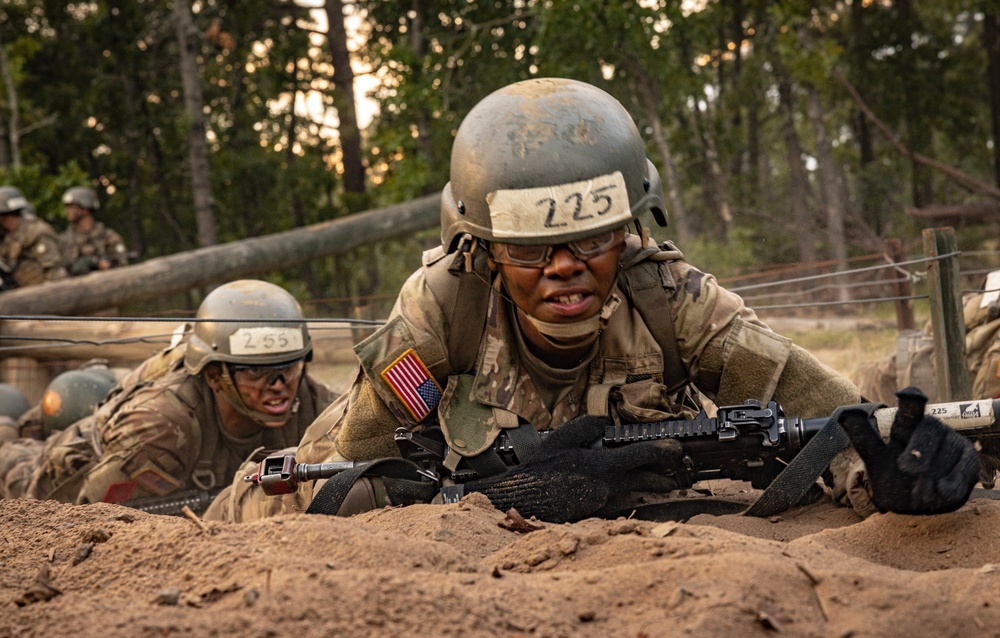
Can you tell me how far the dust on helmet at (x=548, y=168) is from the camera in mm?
3637

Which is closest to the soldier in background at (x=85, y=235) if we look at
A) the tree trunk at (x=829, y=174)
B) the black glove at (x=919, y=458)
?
the tree trunk at (x=829, y=174)

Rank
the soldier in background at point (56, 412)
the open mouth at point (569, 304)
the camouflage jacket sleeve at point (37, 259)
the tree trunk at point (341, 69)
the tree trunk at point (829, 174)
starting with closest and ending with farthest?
1. the open mouth at point (569, 304)
2. the soldier in background at point (56, 412)
3. the camouflage jacket sleeve at point (37, 259)
4. the tree trunk at point (829, 174)
5. the tree trunk at point (341, 69)

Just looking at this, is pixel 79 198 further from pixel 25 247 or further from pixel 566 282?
pixel 566 282

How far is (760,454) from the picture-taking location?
11.9ft

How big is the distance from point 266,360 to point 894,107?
14.8 m

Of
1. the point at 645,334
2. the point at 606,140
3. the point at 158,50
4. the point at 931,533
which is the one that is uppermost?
the point at 158,50

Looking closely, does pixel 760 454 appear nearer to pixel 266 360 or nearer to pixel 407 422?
pixel 407 422

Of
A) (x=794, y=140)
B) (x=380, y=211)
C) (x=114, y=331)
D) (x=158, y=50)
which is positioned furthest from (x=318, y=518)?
(x=158, y=50)

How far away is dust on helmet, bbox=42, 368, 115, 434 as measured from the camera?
313 inches

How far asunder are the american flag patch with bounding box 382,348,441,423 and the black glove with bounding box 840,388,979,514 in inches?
64.2

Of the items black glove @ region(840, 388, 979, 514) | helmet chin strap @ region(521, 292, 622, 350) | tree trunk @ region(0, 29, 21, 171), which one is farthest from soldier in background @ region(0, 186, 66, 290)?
black glove @ region(840, 388, 979, 514)

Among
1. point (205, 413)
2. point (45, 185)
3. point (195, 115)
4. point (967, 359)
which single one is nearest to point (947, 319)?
point (967, 359)

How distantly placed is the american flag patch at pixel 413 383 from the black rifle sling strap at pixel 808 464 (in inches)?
48.6

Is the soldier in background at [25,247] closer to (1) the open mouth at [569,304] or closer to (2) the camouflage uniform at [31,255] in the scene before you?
(2) the camouflage uniform at [31,255]
